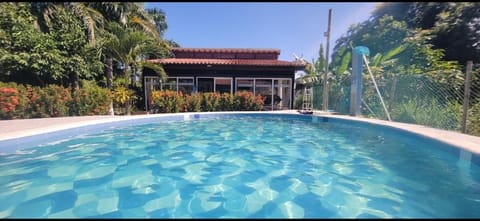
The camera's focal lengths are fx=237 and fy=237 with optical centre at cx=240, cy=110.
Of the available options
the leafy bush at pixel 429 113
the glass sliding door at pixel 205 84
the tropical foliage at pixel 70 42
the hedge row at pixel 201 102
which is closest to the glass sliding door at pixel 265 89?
the hedge row at pixel 201 102

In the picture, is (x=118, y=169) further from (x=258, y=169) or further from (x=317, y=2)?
(x=317, y=2)

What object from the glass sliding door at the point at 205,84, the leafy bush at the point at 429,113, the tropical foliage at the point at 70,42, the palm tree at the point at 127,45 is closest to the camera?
the leafy bush at the point at 429,113

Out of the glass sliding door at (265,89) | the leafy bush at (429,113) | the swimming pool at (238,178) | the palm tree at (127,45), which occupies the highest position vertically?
the palm tree at (127,45)

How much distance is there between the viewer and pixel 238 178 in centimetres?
373

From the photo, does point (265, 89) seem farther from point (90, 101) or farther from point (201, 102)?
point (90, 101)

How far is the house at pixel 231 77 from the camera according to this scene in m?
14.6

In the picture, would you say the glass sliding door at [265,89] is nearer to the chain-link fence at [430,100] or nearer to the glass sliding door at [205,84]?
the glass sliding door at [205,84]

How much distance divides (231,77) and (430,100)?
33.3 ft

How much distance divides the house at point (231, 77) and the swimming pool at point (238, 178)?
339 inches

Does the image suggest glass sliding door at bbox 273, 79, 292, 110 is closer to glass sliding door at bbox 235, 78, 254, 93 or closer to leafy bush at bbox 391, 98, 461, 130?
glass sliding door at bbox 235, 78, 254, 93

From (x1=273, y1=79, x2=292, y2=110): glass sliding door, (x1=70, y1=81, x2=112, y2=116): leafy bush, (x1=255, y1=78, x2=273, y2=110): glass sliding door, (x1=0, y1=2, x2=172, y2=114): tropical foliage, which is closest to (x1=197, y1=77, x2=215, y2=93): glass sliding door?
(x1=255, y1=78, x2=273, y2=110): glass sliding door

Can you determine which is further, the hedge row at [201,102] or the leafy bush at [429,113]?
the hedge row at [201,102]

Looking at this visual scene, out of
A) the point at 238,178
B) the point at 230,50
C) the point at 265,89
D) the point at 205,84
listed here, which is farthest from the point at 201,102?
the point at 238,178

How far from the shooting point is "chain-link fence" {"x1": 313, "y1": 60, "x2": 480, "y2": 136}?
6.05 metres
